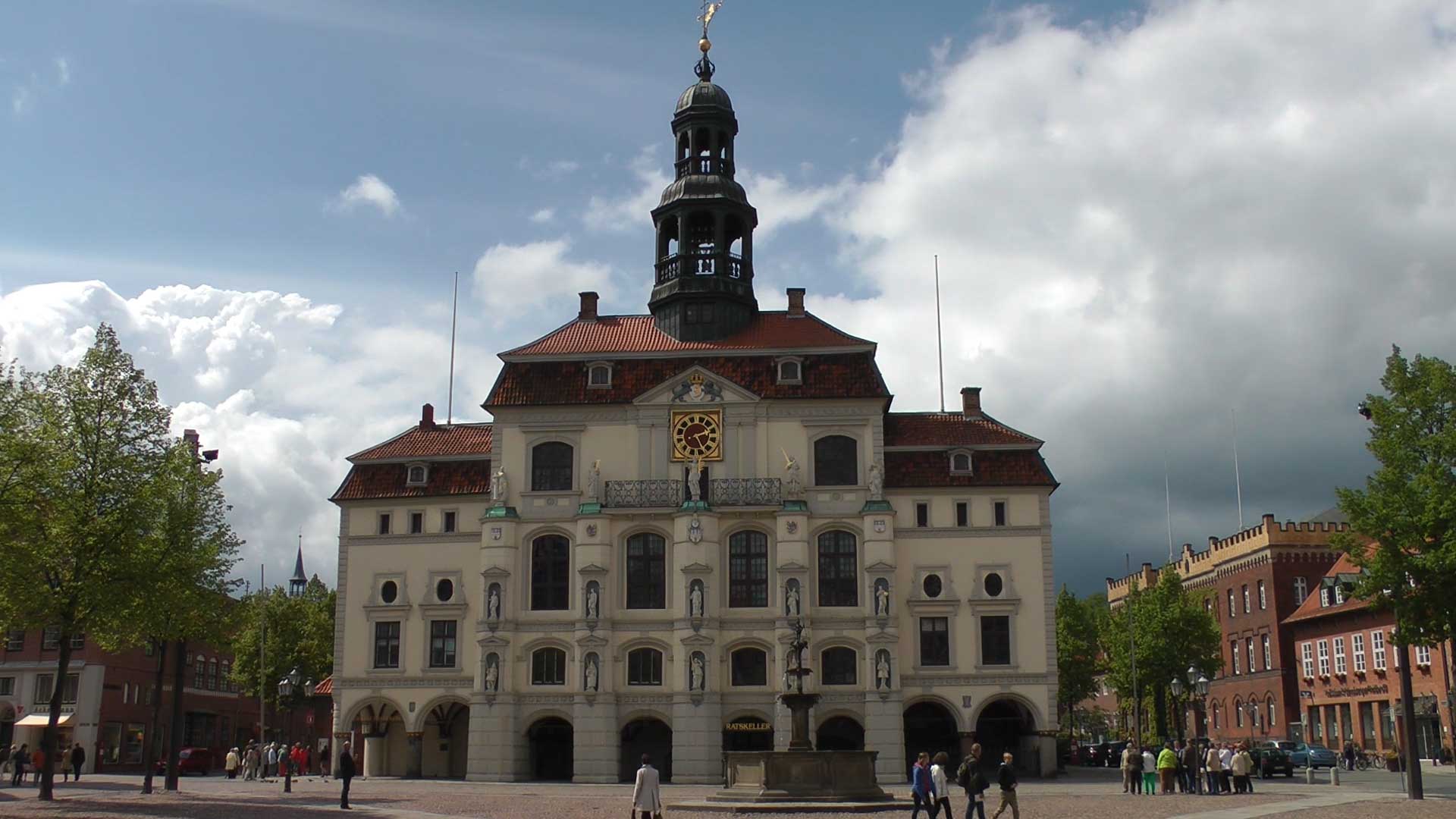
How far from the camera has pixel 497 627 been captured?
174ft

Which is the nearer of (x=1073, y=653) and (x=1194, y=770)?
(x=1194, y=770)

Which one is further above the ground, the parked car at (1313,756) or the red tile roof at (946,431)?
the red tile roof at (946,431)

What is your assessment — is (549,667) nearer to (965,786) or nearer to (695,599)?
(695,599)

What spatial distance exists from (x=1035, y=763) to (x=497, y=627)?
21891 millimetres

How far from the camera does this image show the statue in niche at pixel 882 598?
5194 cm

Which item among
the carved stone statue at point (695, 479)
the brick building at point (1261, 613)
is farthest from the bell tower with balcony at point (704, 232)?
the brick building at point (1261, 613)

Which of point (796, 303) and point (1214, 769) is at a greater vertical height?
point (796, 303)

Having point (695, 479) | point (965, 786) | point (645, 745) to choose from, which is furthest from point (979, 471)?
point (965, 786)

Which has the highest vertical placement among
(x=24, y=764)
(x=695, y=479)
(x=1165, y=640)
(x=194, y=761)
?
(x=695, y=479)

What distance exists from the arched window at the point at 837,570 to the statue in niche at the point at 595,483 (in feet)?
30.3

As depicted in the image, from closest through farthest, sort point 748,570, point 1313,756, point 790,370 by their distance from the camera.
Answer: point 748,570 → point 790,370 → point 1313,756

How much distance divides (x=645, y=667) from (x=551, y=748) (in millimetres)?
5685

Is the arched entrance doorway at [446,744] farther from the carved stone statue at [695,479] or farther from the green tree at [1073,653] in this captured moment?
the green tree at [1073,653]

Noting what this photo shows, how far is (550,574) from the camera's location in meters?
54.3
